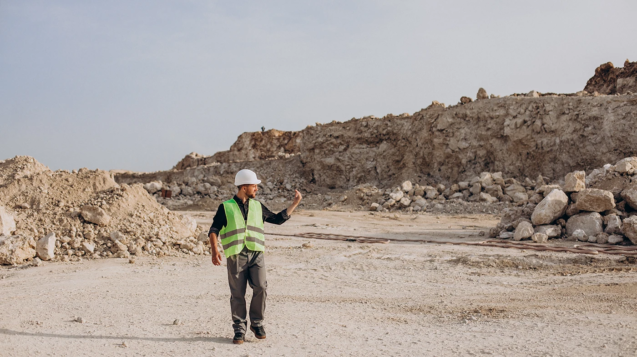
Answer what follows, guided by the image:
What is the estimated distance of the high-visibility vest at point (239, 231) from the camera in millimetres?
4207

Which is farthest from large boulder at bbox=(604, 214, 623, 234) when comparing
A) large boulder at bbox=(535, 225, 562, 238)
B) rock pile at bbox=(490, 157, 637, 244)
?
large boulder at bbox=(535, 225, 562, 238)

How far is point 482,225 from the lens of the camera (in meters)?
14.2

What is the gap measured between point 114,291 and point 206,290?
1097 mm

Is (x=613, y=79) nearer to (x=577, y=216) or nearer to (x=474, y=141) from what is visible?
(x=474, y=141)

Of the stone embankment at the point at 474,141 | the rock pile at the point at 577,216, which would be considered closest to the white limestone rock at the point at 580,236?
the rock pile at the point at 577,216

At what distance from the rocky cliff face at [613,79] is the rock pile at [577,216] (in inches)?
697

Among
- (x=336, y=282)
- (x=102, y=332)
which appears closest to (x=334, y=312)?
(x=336, y=282)

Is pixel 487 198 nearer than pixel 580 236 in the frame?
No

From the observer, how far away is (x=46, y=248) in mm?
8055

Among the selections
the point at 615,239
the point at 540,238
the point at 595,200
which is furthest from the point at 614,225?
the point at 540,238

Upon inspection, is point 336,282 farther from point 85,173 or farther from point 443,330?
point 85,173

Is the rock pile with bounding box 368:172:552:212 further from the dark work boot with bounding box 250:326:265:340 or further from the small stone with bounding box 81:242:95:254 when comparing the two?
the dark work boot with bounding box 250:326:265:340

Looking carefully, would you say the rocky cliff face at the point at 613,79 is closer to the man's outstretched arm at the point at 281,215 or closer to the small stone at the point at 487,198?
the small stone at the point at 487,198

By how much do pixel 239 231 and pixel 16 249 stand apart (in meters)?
5.42
